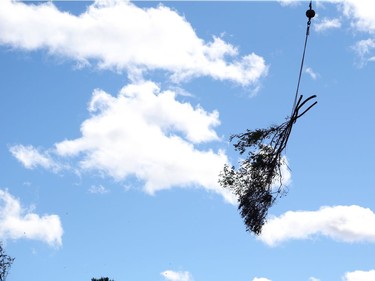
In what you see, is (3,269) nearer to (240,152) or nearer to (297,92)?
(240,152)

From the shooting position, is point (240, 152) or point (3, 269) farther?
point (3, 269)

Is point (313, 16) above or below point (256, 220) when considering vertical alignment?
above

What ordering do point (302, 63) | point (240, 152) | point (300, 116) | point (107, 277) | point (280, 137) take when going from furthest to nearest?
point (107, 277)
point (240, 152)
point (280, 137)
point (300, 116)
point (302, 63)

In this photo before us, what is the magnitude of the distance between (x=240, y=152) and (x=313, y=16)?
5538 millimetres

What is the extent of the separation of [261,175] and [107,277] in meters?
64.2

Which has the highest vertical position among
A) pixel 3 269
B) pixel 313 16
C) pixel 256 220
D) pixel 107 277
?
pixel 107 277

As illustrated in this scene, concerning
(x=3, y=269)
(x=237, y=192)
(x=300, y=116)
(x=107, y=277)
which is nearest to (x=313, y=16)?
(x=300, y=116)

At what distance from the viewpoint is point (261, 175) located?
63.4 feet

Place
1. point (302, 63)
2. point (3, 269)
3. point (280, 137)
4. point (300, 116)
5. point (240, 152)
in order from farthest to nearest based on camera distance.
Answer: point (3, 269), point (240, 152), point (280, 137), point (300, 116), point (302, 63)

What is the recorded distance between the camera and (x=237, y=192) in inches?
772

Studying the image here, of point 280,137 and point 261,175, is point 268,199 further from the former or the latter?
point 280,137

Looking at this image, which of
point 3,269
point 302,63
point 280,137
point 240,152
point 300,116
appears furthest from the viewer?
point 3,269

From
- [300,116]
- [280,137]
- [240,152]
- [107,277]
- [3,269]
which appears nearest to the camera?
[300,116]

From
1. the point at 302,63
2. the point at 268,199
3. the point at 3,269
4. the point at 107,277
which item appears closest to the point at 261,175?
the point at 268,199
